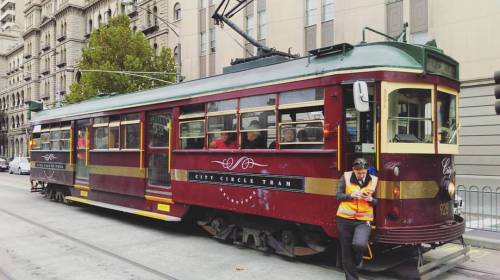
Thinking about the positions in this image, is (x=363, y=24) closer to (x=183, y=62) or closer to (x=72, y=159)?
(x=72, y=159)

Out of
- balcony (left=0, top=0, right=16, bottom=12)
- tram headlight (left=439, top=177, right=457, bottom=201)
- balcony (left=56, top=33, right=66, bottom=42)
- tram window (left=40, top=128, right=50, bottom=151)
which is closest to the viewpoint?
tram headlight (left=439, top=177, right=457, bottom=201)

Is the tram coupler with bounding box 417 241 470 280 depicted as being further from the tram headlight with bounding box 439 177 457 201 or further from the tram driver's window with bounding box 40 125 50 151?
the tram driver's window with bounding box 40 125 50 151

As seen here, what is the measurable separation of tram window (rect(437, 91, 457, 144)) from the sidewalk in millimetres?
2860

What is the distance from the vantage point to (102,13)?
50062 millimetres

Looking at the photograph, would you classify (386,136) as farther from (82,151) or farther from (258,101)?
(82,151)

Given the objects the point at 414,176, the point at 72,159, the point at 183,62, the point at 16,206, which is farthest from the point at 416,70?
the point at 183,62

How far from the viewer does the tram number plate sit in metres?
6.92

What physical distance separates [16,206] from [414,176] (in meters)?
12.7

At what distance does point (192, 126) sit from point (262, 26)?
17982 millimetres

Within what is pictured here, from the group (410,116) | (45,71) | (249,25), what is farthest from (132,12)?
(410,116)

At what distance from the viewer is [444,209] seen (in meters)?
7.00

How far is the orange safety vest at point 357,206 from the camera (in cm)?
620

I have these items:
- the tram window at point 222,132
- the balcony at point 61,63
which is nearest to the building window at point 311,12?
the tram window at point 222,132

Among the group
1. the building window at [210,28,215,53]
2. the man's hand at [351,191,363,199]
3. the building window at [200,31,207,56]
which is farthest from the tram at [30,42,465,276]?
the building window at [200,31,207,56]
